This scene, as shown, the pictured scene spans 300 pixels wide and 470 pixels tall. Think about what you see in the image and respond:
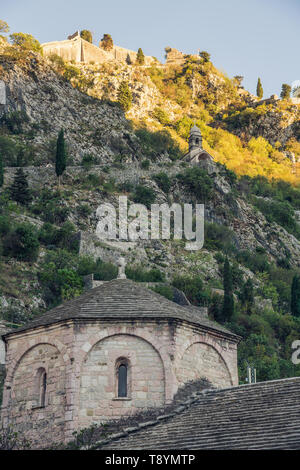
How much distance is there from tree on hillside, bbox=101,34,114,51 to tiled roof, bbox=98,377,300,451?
11282 centimetres

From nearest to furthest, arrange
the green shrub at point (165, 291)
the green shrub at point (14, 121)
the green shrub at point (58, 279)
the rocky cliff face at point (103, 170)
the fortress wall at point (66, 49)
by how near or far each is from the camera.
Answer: the green shrub at point (58, 279), the green shrub at point (165, 291), the rocky cliff face at point (103, 170), the green shrub at point (14, 121), the fortress wall at point (66, 49)

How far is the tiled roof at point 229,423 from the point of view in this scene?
16.2 meters

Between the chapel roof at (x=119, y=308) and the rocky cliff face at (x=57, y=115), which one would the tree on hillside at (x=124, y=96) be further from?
the chapel roof at (x=119, y=308)

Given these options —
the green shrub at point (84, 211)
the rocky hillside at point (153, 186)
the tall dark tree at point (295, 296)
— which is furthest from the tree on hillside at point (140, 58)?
the tall dark tree at point (295, 296)

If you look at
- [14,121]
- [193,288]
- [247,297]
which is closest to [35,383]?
[193,288]

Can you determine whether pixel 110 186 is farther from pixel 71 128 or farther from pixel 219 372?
pixel 219 372

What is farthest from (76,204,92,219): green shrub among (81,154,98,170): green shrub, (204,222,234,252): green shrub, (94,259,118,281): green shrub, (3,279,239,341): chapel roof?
(3,279,239,341): chapel roof

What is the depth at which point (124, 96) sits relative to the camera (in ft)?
341

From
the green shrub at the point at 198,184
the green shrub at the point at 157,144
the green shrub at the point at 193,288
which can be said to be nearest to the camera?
the green shrub at the point at 193,288

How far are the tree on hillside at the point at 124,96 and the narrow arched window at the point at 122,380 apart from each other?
8437 cm

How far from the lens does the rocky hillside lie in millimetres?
54062

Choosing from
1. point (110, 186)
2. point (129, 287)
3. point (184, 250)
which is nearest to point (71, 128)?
point (110, 186)

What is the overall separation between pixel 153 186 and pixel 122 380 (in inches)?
2269

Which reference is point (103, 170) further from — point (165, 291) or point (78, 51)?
point (78, 51)
